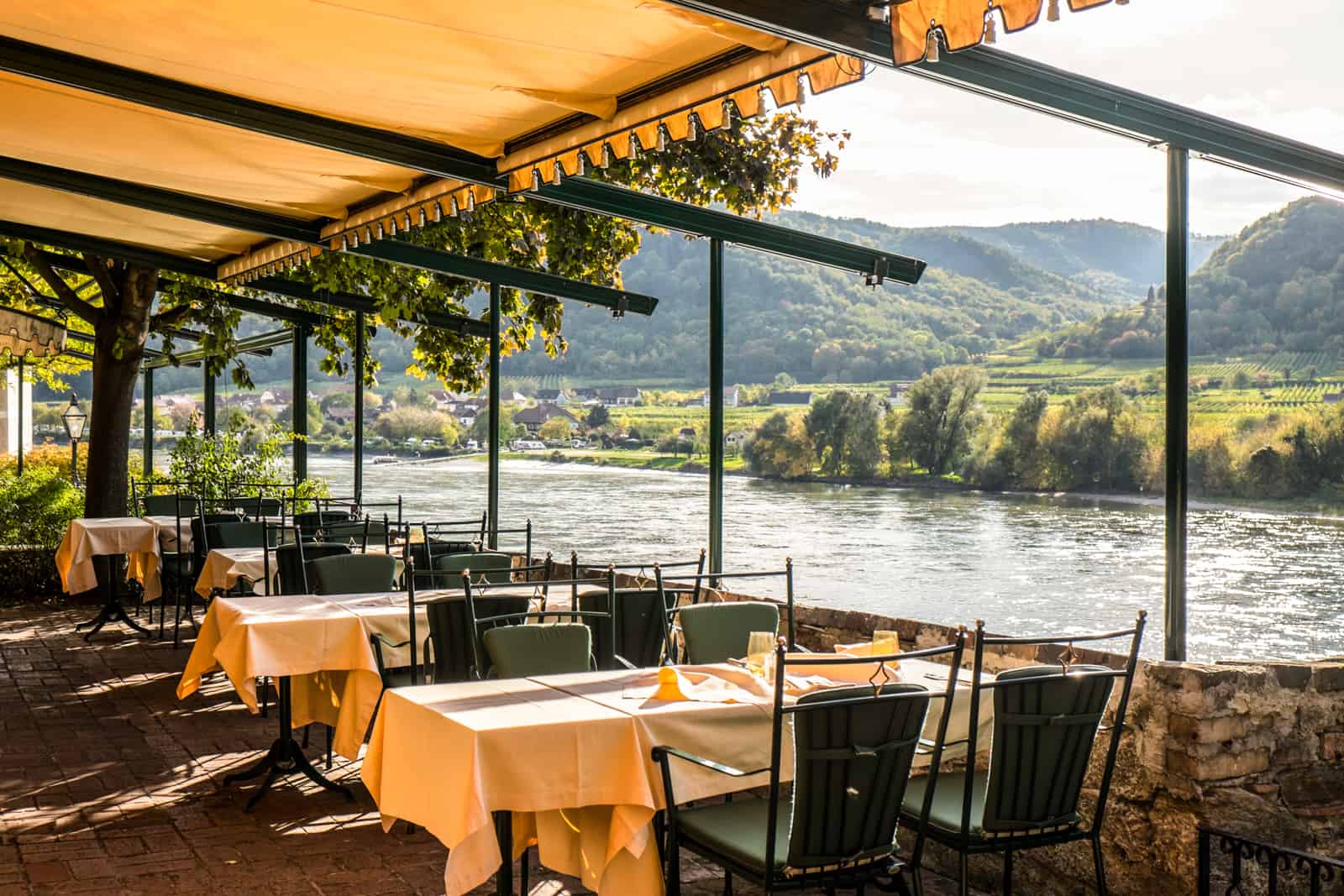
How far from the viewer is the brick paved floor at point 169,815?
14.0 ft

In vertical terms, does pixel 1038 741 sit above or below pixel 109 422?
below

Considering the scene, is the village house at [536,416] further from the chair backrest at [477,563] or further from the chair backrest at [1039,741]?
the chair backrest at [1039,741]

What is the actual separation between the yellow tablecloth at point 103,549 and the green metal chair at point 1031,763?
26.1 ft

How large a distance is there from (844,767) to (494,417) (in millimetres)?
6764

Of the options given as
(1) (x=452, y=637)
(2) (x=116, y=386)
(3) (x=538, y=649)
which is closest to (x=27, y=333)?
(2) (x=116, y=386)

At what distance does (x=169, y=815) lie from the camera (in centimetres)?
500

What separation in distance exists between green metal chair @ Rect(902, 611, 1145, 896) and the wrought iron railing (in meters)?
0.43

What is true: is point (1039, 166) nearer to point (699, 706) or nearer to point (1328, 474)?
point (1328, 474)

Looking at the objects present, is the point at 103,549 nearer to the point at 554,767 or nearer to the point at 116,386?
the point at 116,386

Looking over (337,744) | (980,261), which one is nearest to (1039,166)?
(980,261)

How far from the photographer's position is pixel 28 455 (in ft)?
83.7

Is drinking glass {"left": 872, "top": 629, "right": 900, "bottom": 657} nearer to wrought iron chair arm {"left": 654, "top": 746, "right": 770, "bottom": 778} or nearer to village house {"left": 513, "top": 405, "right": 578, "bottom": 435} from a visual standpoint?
wrought iron chair arm {"left": 654, "top": 746, "right": 770, "bottom": 778}

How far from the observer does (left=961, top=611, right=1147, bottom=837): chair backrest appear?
132 inches

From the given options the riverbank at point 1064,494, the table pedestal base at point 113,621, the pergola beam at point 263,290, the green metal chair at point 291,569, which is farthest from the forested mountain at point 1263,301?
the table pedestal base at point 113,621
